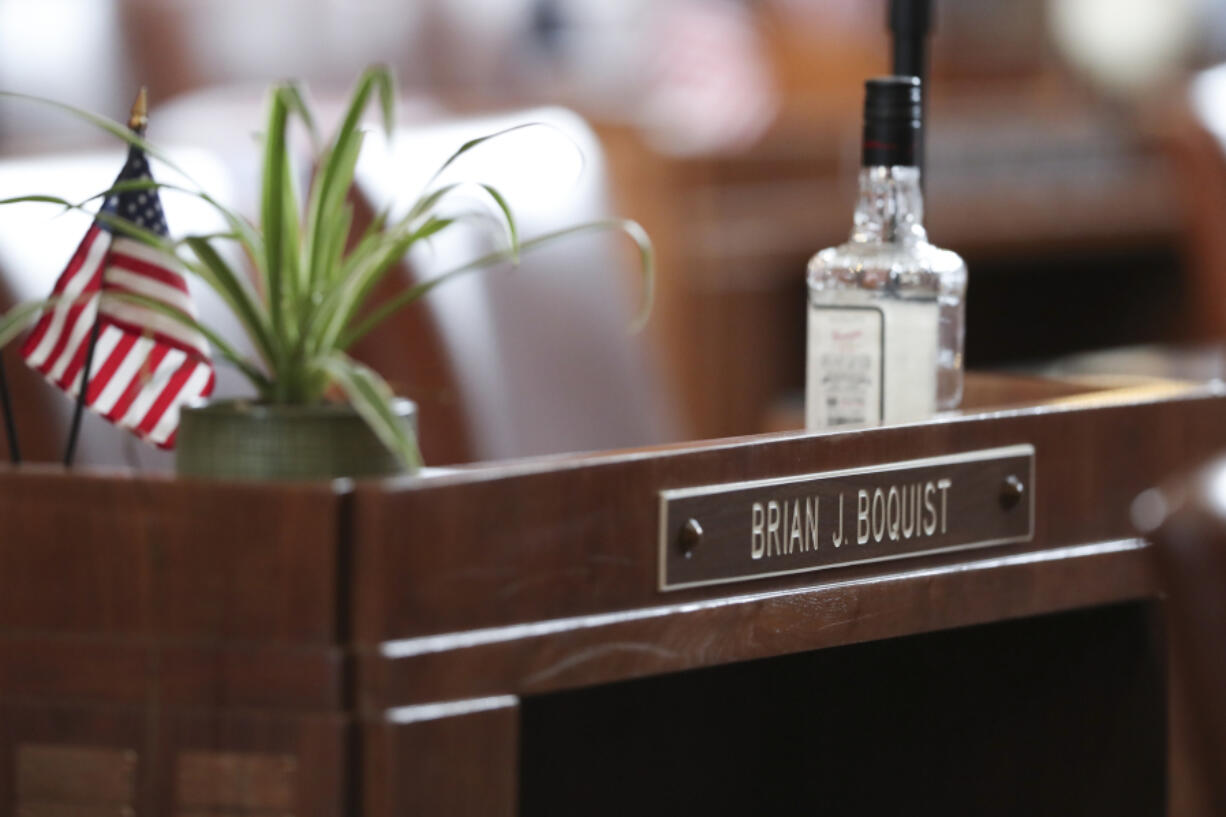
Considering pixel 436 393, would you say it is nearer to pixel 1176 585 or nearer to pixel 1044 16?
pixel 1176 585

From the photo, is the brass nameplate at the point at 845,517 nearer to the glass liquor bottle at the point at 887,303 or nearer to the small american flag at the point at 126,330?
the glass liquor bottle at the point at 887,303

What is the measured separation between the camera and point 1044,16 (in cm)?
627

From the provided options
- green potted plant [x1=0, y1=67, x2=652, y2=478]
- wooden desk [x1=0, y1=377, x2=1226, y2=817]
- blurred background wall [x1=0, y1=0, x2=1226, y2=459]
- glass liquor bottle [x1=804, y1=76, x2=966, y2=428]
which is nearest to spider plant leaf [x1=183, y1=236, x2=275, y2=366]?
green potted plant [x1=0, y1=67, x2=652, y2=478]

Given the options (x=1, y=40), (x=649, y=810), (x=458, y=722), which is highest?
(x=1, y=40)

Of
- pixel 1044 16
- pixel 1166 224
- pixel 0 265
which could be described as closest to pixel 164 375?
pixel 0 265

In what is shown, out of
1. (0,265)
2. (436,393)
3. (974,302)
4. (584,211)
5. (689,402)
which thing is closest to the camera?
(0,265)

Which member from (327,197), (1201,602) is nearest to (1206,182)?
(327,197)

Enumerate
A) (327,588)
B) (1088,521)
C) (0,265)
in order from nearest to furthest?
(327,588), (1088,521), (0,265)

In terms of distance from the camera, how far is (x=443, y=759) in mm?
871

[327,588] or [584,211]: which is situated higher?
[584,211]

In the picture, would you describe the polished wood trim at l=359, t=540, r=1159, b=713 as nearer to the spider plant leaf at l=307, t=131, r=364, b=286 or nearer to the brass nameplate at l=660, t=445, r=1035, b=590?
the brass nameplate at l=660, t=445, r=1035, b=590

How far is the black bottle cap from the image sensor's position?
46.6 inches

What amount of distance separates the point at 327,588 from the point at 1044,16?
5.79 meters

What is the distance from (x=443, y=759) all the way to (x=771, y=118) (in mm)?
3332
